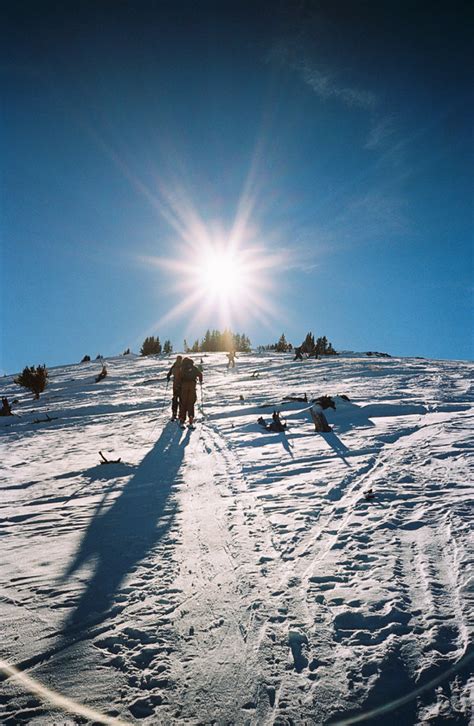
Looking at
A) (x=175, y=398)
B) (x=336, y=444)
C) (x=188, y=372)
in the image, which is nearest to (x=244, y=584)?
(x=336, y=444)

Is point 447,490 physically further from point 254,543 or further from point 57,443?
point 57,443

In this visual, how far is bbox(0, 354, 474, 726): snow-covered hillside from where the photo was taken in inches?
75.0

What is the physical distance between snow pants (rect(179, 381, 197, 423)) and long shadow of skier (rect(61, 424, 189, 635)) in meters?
3.89

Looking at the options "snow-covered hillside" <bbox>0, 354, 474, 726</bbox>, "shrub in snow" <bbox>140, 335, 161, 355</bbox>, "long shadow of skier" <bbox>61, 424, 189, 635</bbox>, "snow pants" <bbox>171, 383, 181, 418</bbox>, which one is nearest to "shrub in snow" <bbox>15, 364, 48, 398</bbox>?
"snow pants" <bbox>171, 383, 181, 418</bbox>

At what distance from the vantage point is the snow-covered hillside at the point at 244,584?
191cm

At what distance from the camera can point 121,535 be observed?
3.68m

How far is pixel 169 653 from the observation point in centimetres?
217

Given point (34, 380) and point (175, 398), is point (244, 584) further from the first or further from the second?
point (34, 380)

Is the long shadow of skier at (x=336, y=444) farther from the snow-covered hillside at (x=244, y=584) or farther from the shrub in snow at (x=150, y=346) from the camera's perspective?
the shrub in snow at (x=150, y=346)

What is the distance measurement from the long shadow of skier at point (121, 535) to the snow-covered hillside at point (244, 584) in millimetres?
20

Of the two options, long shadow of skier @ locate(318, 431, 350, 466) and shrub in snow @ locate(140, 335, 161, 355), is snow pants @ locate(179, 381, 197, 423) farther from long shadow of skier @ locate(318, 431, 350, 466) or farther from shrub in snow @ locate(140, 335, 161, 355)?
shrub in snow @ locate(140, 335, 161, 355)

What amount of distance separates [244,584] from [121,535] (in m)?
1.54

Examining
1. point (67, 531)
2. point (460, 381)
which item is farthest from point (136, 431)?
point (460, 381)

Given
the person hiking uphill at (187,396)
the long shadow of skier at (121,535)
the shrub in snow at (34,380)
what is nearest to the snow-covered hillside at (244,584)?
the long shadow of skier at (121,535)
